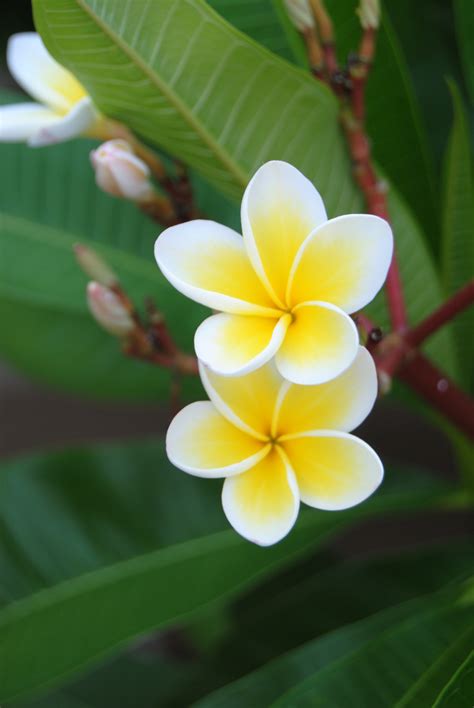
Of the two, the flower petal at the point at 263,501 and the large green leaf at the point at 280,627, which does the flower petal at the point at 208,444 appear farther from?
the large green leaf at the point at 280,627

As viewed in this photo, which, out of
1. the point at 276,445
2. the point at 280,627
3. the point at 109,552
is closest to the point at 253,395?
the point at 276,445

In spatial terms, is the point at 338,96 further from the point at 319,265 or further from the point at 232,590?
the point at 232,590

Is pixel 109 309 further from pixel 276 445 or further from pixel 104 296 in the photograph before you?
pixel 276 445

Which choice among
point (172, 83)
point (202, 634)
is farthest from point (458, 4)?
point (202, 634)

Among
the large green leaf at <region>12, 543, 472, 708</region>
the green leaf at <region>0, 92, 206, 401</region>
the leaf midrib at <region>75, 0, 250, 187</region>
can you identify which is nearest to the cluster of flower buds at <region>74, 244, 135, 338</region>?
the leaf midrib at <region>75, 0, 250, 187</region>

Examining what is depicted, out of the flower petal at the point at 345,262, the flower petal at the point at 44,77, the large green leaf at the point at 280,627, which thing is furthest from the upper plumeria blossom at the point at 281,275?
the large green leaf at the point at 280,627

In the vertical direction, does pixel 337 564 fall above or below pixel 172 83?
below
